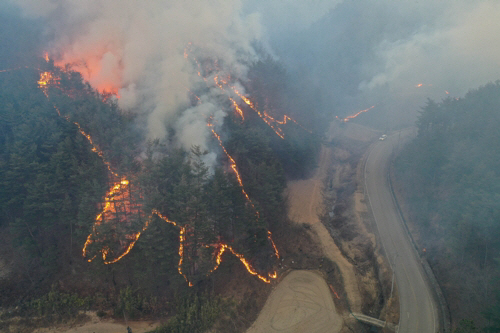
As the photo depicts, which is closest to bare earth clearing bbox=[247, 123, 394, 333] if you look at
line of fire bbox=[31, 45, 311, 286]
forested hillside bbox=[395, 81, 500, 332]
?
line of fire bbox=[31, 45, 311, 286]

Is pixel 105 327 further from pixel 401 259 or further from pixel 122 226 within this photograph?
pixel 401 259

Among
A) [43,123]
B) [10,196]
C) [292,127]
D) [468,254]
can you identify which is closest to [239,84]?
[292,127]

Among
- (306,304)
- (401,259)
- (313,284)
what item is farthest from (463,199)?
(306,304)

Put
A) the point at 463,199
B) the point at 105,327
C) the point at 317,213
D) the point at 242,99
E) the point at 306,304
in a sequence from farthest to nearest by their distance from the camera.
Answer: the point at 242,99
the point at 317,213
the point at 463,199
the point at 306,304
the point at 105,327

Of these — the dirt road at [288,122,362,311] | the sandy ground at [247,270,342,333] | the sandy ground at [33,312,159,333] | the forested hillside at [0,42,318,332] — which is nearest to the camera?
the sandy ground at [247,270,342,333]

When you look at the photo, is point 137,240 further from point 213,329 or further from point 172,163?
point 213,329

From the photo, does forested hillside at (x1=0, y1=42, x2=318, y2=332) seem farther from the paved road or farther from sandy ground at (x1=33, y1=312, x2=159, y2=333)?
the paved road

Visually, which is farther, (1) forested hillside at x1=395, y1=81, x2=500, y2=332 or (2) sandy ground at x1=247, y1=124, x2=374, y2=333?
(2) sandy ground at x1=247, y1=124, x2=374, y2=333
